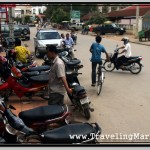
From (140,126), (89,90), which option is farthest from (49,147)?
(89,90)

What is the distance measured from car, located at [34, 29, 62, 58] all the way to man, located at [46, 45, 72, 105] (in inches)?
469

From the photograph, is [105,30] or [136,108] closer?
[136,108]

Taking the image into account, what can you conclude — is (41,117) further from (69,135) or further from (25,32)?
(25,32)

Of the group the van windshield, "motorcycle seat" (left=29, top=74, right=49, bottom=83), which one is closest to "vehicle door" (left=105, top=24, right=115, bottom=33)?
the van windshield

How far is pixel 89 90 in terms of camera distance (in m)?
10.3

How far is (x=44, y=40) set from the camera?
19.3 m

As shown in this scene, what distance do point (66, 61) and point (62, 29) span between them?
39.7 ft

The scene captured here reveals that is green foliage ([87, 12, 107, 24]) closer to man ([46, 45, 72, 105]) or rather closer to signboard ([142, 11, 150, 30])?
signboard ([142, 11, 150, 30])

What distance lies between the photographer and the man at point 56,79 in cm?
619

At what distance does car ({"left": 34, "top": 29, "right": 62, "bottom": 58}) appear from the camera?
736 inches

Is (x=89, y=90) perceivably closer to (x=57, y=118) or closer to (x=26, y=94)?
(x=26, y=94)

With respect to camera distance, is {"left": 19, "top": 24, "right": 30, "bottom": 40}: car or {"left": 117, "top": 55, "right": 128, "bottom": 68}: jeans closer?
{"left": 117, "top": 55, "right": 128, "bottom": 68}: jeans

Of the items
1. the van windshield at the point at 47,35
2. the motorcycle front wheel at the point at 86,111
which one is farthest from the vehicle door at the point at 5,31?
the motorcycle front wheel at the point at 86,111

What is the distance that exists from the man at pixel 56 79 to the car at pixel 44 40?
39.1ft
